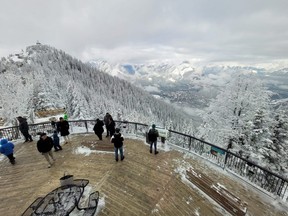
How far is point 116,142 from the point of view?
841 centimetres

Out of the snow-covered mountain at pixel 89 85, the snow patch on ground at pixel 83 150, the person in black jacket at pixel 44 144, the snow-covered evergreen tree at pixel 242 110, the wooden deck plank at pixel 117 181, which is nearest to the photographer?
the wooden deck plank at pixel 117 181

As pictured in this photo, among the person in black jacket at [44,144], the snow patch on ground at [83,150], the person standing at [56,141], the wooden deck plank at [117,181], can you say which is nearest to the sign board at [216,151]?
the wooden deck plank at [117,181]

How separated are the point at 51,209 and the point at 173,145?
279 inches

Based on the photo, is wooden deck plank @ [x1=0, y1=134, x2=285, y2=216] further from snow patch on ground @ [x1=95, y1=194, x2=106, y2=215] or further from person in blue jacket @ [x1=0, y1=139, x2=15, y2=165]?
person in blue jacket @ [x1=0, y1=139, x2=15, y2=165]

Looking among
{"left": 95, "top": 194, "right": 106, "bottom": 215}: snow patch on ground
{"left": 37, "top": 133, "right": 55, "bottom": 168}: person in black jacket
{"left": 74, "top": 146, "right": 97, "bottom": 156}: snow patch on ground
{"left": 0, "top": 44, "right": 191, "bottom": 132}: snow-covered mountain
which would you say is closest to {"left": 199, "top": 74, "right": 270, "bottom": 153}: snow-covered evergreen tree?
{"left": 74, "top": 146, "right": 97, "bottom": 156}: snow patch on ground

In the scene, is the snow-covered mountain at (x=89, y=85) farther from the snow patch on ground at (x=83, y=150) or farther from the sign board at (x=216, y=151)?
the sign board at (x=216, y=151)

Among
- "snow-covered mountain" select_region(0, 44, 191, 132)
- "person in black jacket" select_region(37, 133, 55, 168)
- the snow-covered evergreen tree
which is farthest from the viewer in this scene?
"snow-covered mountain" select_region(0, 44, 191, 132)

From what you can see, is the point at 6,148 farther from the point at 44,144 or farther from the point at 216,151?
the point at 216,151

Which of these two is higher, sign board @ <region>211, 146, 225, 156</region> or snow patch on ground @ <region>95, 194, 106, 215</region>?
sign board @ <region>211, 146, 225, 156</region>

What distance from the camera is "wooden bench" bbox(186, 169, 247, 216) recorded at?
6.02 m

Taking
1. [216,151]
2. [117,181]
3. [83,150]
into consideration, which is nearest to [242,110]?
[216,151]

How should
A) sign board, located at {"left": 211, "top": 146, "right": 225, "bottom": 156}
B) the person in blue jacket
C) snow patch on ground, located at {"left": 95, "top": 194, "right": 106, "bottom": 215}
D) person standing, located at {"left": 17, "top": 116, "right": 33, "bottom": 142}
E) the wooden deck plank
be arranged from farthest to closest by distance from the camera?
person standing, located at {"left": 17, "top": 116, "right": 33, "bottom": 142}, the person in blue jacket, sign board, located at {"left": 211, "top": 146, "right": 225, "bottom": 156}, the wooden deck plank, snow patch on ground, located at {"left": 95, "top": 194, "right": 106, "bottom": 215}

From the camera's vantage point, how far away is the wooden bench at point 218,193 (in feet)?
19.7

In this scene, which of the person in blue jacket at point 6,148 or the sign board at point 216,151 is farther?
the person in blue jacket at point 6,148
